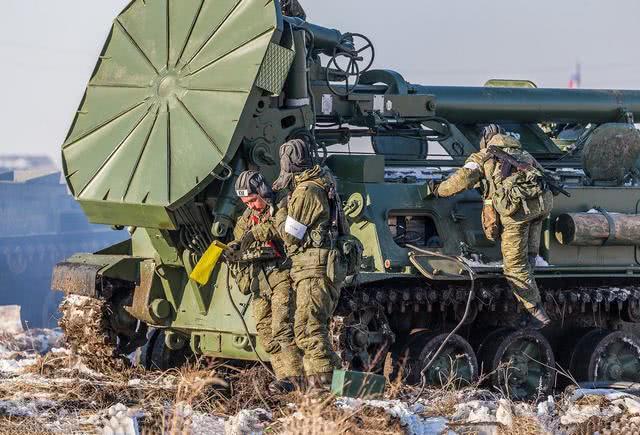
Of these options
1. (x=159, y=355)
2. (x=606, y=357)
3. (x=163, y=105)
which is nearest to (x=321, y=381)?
(x=163, y=105)

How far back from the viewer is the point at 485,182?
41.1ft

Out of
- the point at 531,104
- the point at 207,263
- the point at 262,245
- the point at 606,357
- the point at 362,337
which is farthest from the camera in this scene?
the point at 531,104

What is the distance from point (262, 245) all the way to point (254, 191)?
1.45 feet

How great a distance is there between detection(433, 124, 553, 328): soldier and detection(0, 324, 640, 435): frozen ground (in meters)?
1.08

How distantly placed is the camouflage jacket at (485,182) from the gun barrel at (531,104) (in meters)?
1.94

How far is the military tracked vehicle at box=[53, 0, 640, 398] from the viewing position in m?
12.0

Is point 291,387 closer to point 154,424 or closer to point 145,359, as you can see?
point 154,424

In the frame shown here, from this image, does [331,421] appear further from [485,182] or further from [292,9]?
[292,9]

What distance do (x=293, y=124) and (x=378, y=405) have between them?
329 centimetres

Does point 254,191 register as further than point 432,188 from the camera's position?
No

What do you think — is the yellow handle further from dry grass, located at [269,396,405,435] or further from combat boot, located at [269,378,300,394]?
dry grass, located at [269,396,405,435]

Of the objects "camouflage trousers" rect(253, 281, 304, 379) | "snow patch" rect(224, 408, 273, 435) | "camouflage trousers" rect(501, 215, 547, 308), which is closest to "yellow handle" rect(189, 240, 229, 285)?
"camouflage trousers" rect(253, 281, 304, 379)

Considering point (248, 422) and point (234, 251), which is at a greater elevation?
point (234, 251)

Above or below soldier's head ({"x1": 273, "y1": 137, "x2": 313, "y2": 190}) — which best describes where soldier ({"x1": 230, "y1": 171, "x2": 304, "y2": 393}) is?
below
